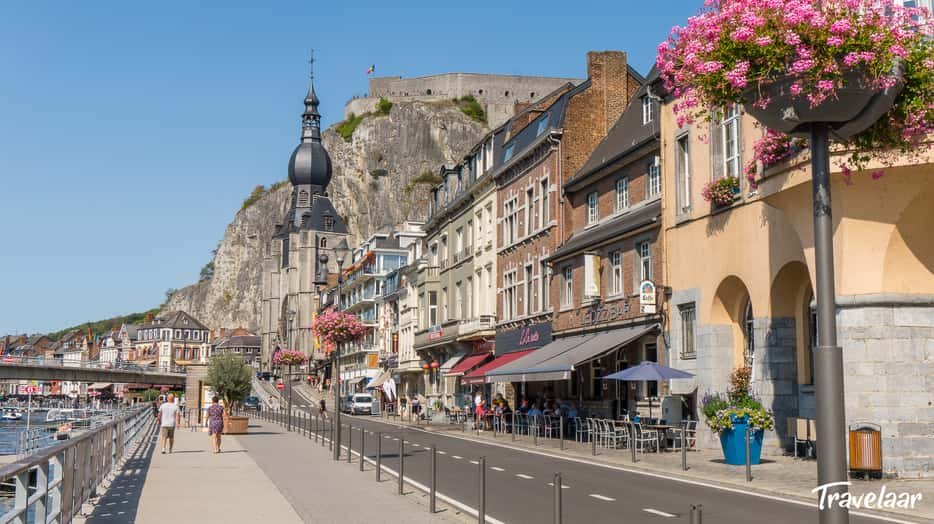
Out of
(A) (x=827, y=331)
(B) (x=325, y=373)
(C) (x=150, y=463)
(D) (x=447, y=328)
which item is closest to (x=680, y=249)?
(C) (x=150, y=463)

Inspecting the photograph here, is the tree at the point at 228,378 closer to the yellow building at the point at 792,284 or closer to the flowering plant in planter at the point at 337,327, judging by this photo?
the flowering plant in planter at the point at 337,327

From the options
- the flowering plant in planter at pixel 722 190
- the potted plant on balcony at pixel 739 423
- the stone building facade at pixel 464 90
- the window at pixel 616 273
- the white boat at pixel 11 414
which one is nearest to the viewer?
the potted plant on balcony at pixel 739 423

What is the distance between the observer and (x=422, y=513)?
1291 centimetres

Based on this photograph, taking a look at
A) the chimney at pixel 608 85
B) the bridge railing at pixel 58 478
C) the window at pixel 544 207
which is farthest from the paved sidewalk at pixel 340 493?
the chimney at pixel 608 85

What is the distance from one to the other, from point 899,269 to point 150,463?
15.8 m

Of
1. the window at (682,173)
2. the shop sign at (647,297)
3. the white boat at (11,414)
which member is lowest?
the white boat at (11,414)

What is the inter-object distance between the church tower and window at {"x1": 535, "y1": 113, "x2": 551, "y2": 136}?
4245 inches

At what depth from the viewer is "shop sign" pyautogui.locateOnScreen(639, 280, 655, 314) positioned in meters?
26.4

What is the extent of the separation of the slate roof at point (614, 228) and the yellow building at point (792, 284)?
39.1 inches

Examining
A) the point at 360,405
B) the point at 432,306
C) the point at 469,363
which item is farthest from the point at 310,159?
the point at 469,363

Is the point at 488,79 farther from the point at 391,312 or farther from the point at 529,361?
the point at 529,361

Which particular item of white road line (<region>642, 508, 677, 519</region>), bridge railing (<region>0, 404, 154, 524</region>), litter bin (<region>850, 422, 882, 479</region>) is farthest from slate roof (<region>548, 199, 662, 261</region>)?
bridge railing (<region>0, 404, 154, 524</region>)

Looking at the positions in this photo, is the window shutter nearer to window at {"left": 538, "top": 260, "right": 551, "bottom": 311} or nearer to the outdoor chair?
the outdoor chair

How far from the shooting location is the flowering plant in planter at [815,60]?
7605 millimetres
